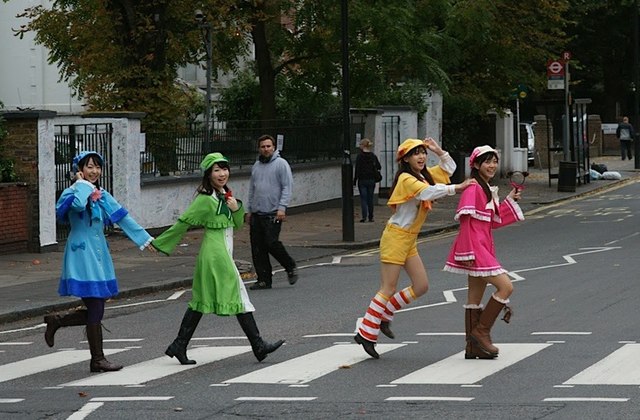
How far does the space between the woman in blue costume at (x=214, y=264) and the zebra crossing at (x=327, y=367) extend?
0.27 m

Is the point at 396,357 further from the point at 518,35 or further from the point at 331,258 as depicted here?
the point at 518,35

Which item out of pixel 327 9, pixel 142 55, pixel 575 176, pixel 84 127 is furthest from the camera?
pixel 575 176

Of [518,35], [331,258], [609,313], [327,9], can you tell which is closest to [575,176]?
[518,35]

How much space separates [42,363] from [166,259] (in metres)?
10.1

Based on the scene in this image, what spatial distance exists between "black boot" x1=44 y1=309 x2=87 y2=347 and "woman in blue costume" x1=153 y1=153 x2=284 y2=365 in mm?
778

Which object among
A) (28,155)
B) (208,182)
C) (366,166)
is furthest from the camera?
(366,166)

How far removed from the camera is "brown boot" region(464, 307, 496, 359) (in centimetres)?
1130

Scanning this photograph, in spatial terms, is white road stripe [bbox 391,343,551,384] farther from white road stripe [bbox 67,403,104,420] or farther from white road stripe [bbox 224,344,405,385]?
white road stripe [bbox 67,403,104,420]

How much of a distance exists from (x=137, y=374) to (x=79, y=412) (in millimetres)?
1689

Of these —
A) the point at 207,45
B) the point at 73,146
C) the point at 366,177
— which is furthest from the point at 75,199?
the point at 207,45

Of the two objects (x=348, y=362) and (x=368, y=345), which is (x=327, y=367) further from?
(x=368, y=345)

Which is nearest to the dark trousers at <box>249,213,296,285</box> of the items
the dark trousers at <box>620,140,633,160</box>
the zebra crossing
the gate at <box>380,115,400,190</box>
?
the zebra crossing

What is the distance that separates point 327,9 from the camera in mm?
33500

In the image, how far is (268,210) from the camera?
18281 millimetres
